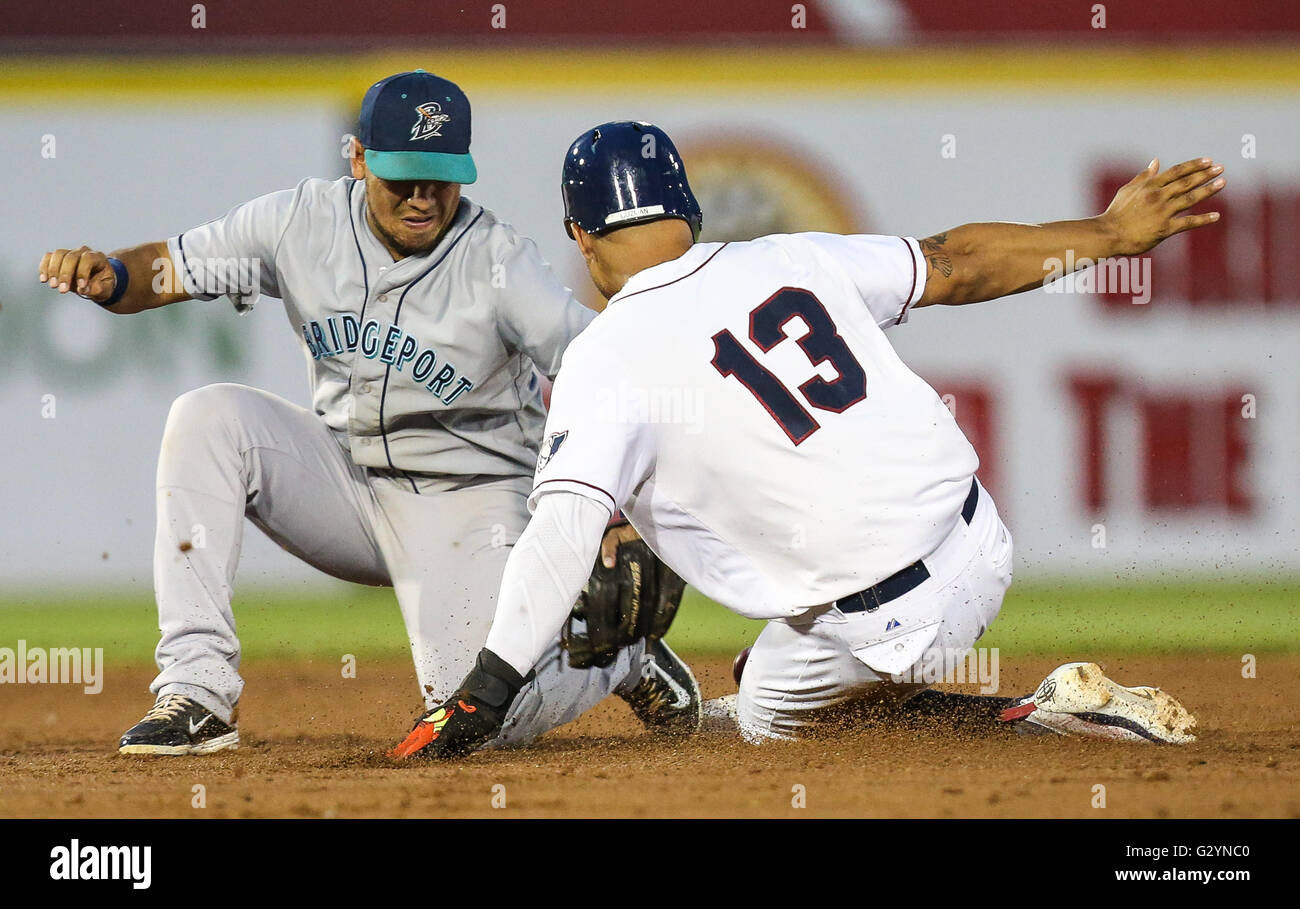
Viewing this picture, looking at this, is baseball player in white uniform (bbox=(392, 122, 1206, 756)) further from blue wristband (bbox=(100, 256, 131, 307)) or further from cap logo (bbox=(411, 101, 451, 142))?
blue wristband (bbox=(100, 256, 131, 307))

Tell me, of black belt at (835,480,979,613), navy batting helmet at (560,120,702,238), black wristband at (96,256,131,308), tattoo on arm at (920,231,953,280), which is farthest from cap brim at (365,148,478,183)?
black belt at (835,480,979,613)

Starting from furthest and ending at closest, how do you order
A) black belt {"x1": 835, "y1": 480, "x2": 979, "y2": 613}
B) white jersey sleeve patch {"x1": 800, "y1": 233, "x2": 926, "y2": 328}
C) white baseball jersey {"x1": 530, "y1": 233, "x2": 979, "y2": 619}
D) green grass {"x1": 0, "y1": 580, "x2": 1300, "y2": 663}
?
green grass {"x1": 0, "y1": 580, "x2": 1300, "y2": 663}, white jersey sleeve patch {"x1": 800, "y1": 233, "x2": 926, "y2": 328}, black belt {"x1": 835, "y1": 480, "x2": 979, "y2": 613}, white baseball jersey {"x1": 530, "y1": 233, "x2": 979, "y2": 619}

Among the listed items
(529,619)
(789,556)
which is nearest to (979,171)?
(789,556)

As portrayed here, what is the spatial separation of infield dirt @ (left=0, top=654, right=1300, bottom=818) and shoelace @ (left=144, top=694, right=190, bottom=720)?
0.38 feet

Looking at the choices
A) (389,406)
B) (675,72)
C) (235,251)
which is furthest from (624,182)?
(675,72)

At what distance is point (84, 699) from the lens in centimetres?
536

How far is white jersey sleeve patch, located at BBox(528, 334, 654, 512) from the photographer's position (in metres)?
2.54

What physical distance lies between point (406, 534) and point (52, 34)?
14.9 feet

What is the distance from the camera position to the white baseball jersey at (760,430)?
8.67ft

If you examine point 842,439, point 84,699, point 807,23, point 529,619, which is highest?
point 807,23

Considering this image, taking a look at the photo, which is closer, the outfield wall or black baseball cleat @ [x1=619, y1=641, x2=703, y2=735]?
black baseball cleat @ [x1=619, y1=641, x2=703, y2=735]

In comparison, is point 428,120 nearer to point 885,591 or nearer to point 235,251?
point 235,251

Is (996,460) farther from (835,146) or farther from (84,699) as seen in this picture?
(84,699)

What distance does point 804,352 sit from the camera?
8.92 ft
